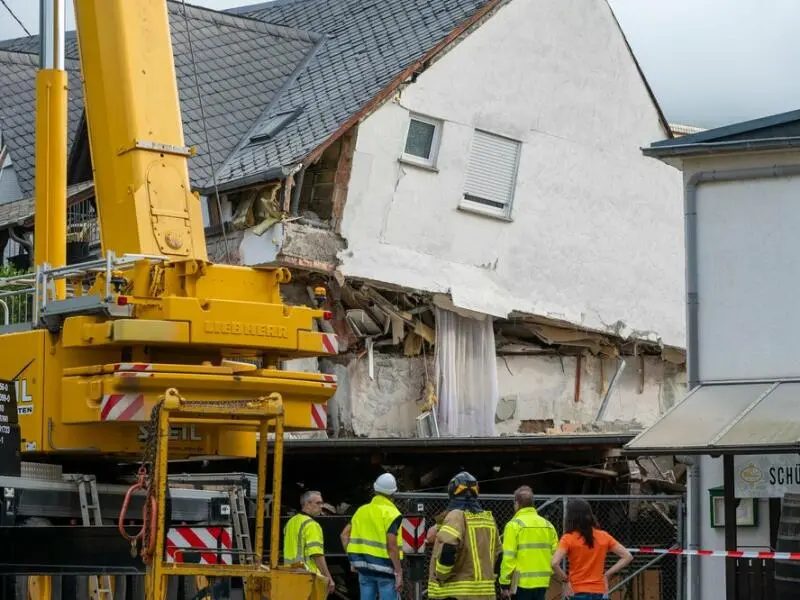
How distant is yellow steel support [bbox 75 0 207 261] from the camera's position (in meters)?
15.1

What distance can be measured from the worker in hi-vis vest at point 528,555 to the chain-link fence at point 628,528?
1.64 m

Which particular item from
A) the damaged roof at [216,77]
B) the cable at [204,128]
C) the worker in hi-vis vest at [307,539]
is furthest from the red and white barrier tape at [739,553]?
the damaged roof at [216,77]

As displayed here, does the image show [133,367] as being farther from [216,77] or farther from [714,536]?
[216,77]

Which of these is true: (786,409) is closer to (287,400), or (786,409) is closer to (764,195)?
(764,195)

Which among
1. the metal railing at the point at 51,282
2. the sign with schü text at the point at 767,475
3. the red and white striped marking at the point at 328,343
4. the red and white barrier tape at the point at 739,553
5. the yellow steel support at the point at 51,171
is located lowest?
the red and white barrier tape at the point at 739,553

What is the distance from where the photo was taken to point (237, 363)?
578 inches

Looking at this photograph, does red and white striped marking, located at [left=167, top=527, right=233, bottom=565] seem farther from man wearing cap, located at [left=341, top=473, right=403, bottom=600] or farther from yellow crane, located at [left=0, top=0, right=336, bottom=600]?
man wearing cap, located at [left=341, top=473, right=403, bottom=600]

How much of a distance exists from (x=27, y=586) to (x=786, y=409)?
722 cm

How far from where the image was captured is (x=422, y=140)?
86.8ft

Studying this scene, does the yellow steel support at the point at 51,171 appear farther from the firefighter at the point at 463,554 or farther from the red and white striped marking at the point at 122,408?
the firefighter at the point at 463,554

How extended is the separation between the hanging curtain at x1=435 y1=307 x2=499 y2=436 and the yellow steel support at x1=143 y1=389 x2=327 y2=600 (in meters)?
13.9

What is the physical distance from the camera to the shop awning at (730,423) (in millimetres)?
15133

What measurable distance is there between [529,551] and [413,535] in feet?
5.84

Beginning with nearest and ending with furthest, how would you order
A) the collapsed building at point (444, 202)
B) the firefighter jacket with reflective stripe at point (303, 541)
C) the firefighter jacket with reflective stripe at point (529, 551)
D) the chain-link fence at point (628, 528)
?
the firefighter jacket with reflective stripe at point (529, 551)
the firefighter jacket with reflective stripe at point (303, 541)
the chain-link fence at point (628, 528)
the collapsed building at point (444, 202)
